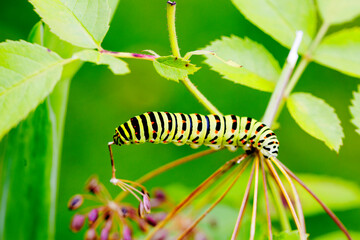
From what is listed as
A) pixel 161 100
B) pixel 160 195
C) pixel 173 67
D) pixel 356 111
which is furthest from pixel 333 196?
pixel 161 100

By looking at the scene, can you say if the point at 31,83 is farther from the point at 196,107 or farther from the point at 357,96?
the point at 196,107

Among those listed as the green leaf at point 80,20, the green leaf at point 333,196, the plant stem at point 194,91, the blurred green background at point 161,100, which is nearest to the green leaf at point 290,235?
the plant stem at point 194,91

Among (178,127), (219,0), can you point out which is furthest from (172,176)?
(178,127)

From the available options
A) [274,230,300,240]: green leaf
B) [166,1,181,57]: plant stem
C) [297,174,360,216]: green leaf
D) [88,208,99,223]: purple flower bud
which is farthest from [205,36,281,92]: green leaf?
[297,174,360,216]: green leaf

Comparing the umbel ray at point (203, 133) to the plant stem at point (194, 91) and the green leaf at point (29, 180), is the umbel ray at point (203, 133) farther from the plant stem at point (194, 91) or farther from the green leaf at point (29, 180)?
the green leaf at point (29, 180)

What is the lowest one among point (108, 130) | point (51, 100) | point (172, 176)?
point (172, 176)

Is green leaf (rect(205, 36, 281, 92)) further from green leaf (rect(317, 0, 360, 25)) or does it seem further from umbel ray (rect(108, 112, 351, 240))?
green leaf (rect(317, 0, 360, 25))
